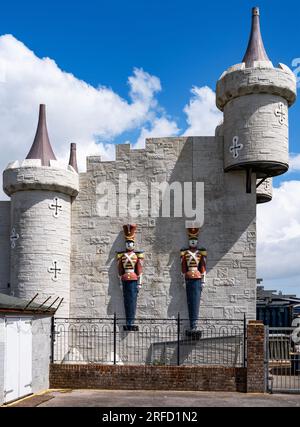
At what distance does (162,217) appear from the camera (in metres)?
23.8

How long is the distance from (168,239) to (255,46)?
7983mm

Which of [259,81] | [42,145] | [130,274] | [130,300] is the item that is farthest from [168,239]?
[259,81]

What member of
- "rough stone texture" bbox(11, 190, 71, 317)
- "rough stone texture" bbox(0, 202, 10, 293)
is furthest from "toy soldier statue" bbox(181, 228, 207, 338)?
"rough stone texture" bbox(0, 202, 10, 293)

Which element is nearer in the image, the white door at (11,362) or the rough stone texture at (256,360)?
the white door at (11,362)

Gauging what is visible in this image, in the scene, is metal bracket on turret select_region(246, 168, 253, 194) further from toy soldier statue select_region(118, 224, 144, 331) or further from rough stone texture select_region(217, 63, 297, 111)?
toy soldier statue select_region(118, 224, 144, 331)

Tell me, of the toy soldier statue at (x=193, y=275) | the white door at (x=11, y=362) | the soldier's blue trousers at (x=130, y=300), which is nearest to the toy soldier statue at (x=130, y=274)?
the soldier's blue trousers at (x=130, y=300)

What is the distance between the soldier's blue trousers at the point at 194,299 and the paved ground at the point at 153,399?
15.2 ft

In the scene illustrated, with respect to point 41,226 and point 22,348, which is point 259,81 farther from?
point 22,348

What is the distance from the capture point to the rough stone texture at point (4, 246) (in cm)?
2483

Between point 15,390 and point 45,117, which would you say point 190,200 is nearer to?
point 45,117

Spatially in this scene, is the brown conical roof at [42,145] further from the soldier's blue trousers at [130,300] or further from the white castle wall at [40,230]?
the soldier's blue trousers at [130,300]

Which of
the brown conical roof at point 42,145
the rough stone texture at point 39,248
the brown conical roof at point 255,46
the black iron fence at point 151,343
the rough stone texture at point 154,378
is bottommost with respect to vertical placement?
the rough stone texture at point 154,378

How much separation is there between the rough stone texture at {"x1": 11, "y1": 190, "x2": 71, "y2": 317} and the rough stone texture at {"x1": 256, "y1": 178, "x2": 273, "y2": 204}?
882 cm
